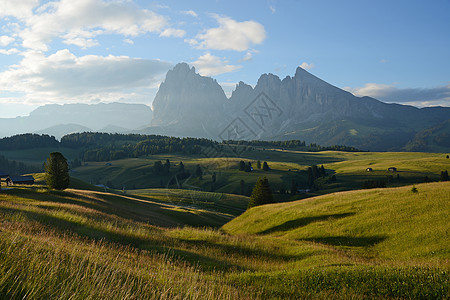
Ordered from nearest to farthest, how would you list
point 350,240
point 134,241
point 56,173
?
point 134,241
point 350,240
point 56,173

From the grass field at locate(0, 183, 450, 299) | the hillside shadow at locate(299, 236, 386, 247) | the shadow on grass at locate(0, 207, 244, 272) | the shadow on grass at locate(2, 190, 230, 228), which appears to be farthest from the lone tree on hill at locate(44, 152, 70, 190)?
the hillside shadow at locate(299, 236, 386, 247)

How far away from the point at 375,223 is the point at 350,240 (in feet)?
12.9

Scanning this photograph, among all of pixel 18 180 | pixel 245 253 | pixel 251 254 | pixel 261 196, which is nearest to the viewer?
pixel 251 254

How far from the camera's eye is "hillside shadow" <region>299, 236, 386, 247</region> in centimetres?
2720

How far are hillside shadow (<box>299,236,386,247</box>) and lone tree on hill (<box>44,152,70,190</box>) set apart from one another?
51.5m

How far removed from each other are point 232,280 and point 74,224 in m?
15.1

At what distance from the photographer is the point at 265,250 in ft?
71.8

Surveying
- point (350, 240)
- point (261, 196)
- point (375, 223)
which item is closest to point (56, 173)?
point (261, 196)

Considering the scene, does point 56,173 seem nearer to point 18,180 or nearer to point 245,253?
point 18,180

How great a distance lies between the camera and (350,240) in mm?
28875

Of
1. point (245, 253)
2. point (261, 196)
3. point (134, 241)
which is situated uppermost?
point (134, 241)

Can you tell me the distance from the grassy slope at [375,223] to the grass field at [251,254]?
0.37 feet

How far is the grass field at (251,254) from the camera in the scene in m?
6.99

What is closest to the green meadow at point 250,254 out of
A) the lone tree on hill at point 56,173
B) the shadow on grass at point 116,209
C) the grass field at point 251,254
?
the grass field at point 251,254
